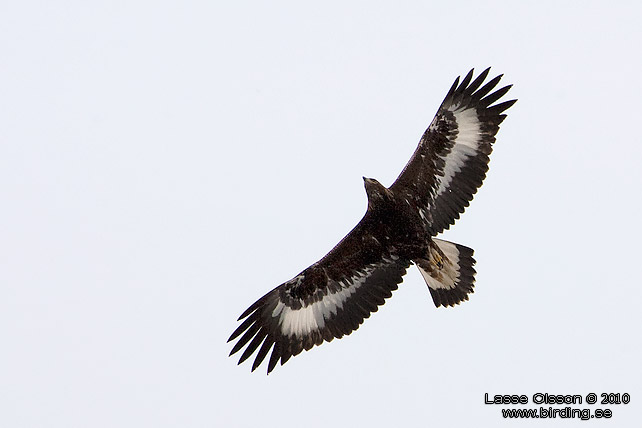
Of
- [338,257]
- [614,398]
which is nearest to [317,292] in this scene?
[338,257]

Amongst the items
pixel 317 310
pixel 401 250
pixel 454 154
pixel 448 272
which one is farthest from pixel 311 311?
pixel 454 154

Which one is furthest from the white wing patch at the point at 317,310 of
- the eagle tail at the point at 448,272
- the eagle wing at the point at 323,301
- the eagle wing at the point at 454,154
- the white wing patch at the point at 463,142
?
the white wing patch at the point at 463,142

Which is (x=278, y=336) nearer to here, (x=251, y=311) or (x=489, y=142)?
(x=251, y=311)

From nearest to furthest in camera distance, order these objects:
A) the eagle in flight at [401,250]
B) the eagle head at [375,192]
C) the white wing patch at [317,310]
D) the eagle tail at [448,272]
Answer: the eagle head at [375,192]
the eagle in flight at [401,250]
the eagle tail at [448,272]
the white wing patch at [317,310]

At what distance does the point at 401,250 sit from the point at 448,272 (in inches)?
33.1

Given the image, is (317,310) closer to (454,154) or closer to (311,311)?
(311,311)

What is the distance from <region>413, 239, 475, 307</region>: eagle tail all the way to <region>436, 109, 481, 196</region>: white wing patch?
1.05m

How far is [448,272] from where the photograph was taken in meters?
12.2

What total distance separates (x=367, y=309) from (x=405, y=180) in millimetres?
2100

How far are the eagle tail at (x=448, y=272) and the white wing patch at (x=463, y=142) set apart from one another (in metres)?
1.05

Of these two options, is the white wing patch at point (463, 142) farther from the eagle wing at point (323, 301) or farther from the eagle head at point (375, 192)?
the eagle wing at point (323, 301)

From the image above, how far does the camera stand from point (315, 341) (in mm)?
12203

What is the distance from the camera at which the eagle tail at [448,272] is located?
12047mm

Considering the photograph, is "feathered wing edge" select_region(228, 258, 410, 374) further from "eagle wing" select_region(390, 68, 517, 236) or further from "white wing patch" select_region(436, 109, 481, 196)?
"white wing patch" select_region(436, 109, 481, 196)
